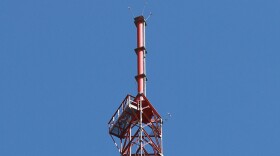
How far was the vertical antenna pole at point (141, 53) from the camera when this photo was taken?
11928 cm

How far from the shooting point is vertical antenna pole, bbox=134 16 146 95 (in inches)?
4696

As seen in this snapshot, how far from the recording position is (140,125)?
116188mm

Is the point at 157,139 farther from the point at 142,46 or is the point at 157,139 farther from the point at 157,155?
the point at 142,46

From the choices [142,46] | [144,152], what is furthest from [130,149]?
[142,46]

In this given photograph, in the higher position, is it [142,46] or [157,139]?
[142,46]

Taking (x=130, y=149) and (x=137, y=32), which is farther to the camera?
(x=137, y=32)

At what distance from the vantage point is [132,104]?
117 metres

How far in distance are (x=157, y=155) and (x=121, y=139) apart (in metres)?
4.42

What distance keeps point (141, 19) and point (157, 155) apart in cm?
1600

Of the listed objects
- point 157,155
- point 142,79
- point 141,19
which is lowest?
point 157,155

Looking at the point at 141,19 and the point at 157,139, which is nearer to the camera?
the point at 157,139

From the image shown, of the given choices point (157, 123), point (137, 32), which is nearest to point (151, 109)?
point (157, 123)

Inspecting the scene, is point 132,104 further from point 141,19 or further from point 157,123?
point 141,19

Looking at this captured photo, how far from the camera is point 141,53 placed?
122 meters
